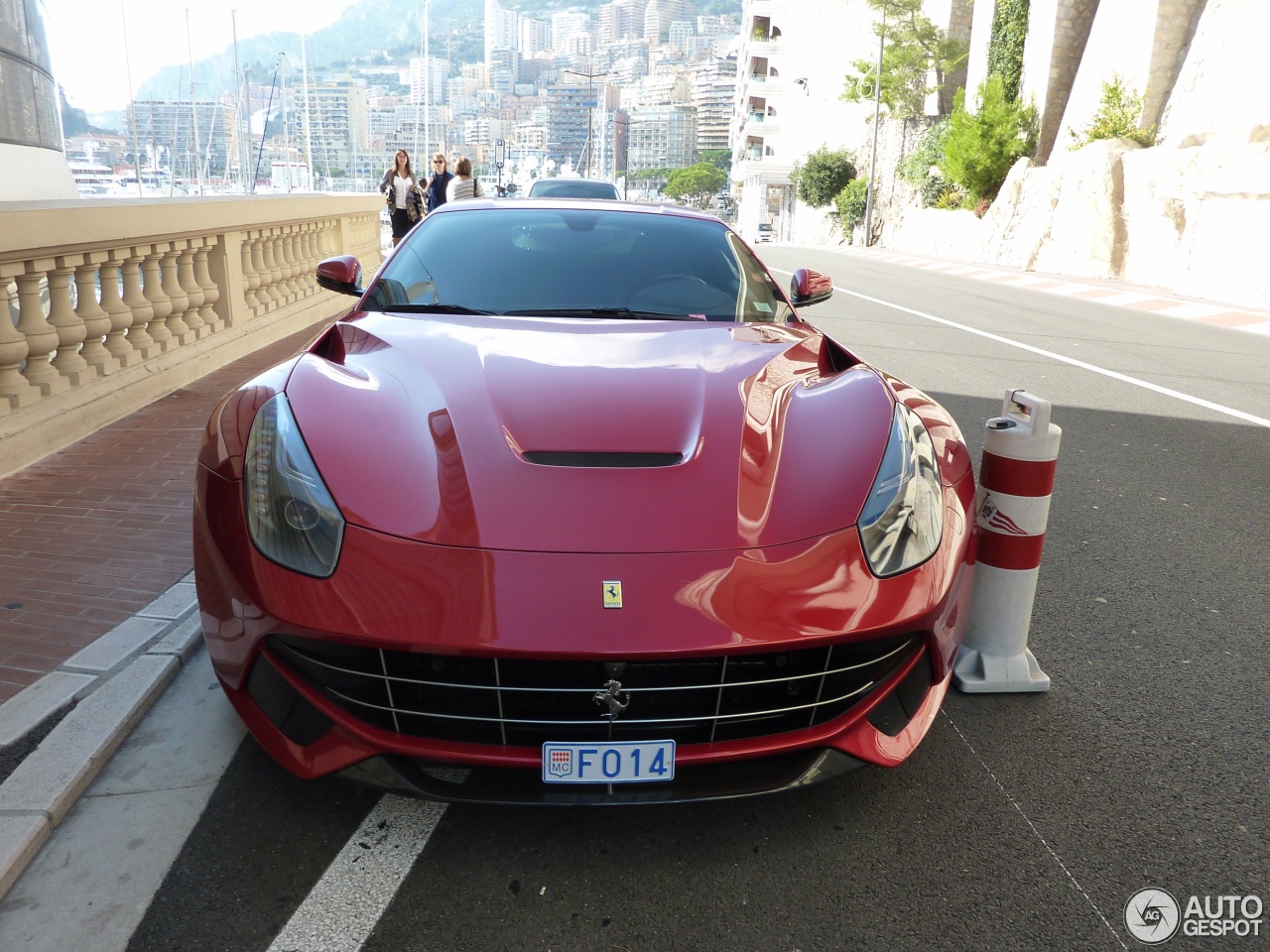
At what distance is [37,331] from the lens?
5.08 m

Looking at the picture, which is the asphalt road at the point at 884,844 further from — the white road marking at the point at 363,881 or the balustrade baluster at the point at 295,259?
the balustrade baluster at the point at 295,259

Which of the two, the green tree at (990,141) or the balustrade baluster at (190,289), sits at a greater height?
the green tree at (990,141)

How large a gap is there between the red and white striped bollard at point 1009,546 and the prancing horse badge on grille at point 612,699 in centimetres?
131

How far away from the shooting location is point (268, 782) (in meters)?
2.44

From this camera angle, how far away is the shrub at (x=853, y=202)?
180 feet

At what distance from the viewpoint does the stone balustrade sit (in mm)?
4918

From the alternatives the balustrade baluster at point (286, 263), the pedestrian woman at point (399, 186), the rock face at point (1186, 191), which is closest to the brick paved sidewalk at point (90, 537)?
the balustrade baluster at point (286, 263)

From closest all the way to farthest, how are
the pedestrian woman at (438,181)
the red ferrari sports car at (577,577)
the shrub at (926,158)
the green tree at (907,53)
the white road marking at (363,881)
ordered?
1. the white road marking at (363,881)
2. the red ferrari sports car at (577,577)
3. the pedestrian woman at (438,181)
4. the shrub at (926,158)
5. the green tree at (907,53)

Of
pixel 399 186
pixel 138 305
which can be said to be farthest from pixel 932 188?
pixel 138 305

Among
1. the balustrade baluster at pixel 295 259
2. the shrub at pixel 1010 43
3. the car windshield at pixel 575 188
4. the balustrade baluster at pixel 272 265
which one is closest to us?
the balustrade baluster at pixel 272 265

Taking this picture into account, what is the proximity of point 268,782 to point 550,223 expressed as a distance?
226cm

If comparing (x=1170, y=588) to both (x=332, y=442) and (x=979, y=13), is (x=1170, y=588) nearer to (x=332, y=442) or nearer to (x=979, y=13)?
(x=332, y=442)

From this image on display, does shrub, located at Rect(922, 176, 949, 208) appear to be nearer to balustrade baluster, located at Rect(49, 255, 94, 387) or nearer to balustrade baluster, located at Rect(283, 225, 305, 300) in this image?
balustrade baluster, located at Rect(283, 225, 305, 300)

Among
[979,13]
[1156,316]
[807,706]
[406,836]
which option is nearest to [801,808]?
[807,706]
